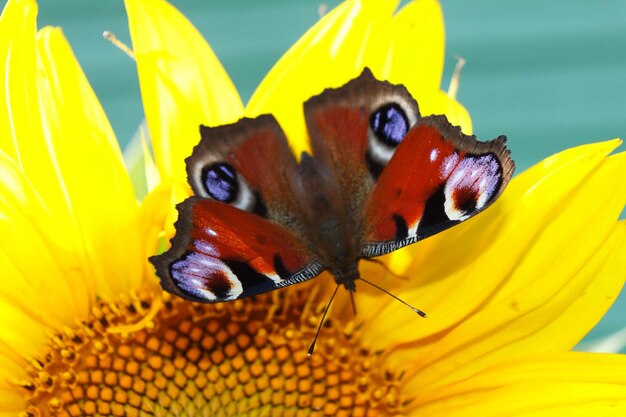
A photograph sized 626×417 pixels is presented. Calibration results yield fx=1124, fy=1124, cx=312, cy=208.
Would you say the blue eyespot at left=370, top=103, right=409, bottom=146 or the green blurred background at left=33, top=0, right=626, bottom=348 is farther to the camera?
A: the green blurred background at left=33, top=0, right=626, bottom=348

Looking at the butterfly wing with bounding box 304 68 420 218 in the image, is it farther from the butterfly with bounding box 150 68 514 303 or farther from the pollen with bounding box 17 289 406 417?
the pollen with bounding box 17 289 406 417

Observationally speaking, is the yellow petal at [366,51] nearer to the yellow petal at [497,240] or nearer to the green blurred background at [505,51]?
the yellow petal at [497,240]

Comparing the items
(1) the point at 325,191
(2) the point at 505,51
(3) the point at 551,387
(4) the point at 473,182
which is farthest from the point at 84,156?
(2) the point at 505,51

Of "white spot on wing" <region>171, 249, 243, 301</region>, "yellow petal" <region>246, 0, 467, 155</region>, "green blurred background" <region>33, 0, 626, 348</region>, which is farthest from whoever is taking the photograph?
"green blurred background" <region>33, 0, 626, 348</region>

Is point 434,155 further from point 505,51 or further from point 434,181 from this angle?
point 505,51

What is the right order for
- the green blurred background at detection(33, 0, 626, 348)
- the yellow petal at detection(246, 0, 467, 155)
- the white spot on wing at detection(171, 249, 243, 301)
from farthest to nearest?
the green blurred background at detection(33, 0, 626, 348)
the yellow petal at detection(246, 0, 467, 155)
the white spot on wing at detection(171, 249, 243, 301)

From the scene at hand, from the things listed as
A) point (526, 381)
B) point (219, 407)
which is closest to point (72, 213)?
point (219, 407)

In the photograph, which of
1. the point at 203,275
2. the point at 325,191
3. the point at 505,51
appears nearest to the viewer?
the point at 203,275

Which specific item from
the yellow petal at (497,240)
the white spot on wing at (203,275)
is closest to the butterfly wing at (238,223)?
the white spot on wing at (203,275)

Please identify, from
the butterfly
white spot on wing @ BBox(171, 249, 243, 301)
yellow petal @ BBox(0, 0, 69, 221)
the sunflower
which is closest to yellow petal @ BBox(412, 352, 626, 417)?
the sunflower
